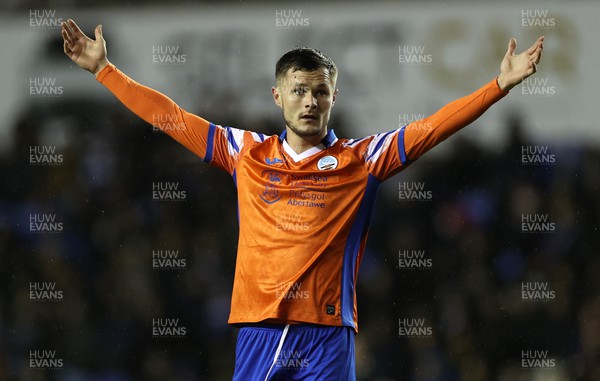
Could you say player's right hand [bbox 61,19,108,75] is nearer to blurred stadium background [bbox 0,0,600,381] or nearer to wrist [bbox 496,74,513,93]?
wrist [bbox 496,74,513,93]

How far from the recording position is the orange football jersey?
3396mm

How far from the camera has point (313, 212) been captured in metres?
3.47

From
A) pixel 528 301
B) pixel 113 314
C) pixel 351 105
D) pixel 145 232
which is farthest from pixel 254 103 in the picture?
pixel 528 301

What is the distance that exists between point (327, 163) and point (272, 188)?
0.27 m

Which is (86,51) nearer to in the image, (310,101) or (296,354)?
(310,101)

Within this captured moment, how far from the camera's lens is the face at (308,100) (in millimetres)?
3584

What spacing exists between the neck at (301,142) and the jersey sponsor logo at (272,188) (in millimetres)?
170

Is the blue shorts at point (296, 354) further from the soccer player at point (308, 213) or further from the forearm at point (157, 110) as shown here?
the forearm at point (157, 110)

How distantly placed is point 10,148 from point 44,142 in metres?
0.36

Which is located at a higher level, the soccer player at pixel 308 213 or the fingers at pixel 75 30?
the fingers at pixel 75 30

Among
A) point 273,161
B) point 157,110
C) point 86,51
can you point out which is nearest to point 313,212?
point 273,161

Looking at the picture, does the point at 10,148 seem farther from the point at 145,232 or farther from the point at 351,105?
the point at 351,105

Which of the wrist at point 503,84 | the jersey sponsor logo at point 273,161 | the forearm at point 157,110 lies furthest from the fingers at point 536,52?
the forearm at point 157,110

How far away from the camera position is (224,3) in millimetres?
6867
